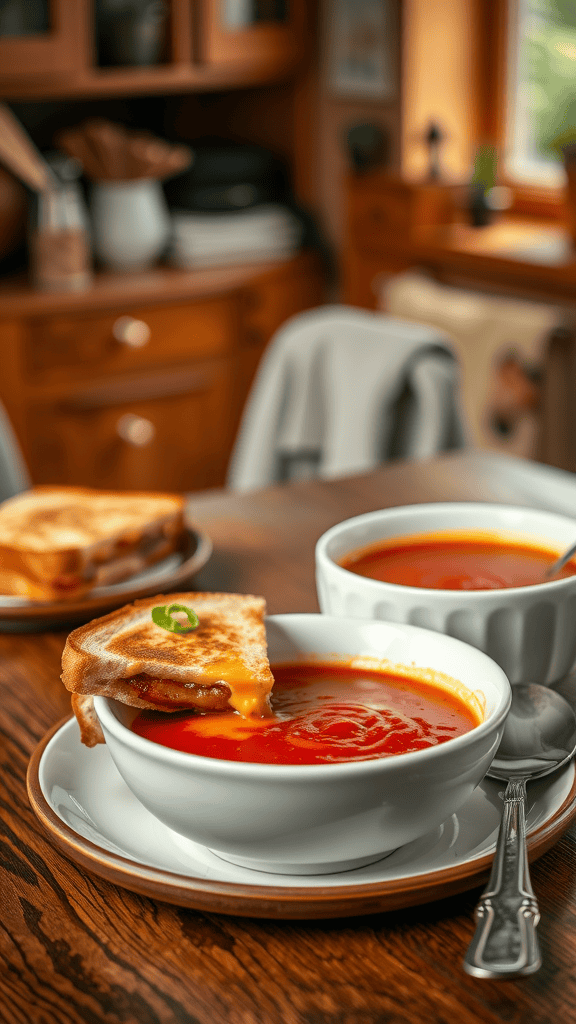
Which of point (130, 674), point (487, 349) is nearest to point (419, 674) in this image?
point (130, 674)

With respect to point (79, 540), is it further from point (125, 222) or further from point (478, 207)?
point (125, 222)

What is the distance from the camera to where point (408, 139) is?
10.1ft

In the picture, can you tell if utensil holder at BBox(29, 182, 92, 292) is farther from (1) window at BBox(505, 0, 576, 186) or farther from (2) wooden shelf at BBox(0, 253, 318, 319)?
(1) window at BBox(505, 0, 576, 186)

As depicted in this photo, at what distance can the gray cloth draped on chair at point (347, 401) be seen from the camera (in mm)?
1934

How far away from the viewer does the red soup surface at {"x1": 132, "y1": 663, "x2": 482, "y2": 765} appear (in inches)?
23.3

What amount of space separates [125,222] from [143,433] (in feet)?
1.92

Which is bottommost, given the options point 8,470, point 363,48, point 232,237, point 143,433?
point 143,433

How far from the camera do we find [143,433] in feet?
10.7

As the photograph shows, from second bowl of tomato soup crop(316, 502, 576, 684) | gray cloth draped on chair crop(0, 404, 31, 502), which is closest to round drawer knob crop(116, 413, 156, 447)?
gray cloth draped on chair crop(0, 404, 31, 502)

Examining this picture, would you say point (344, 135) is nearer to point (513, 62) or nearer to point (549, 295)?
point (513, 62)

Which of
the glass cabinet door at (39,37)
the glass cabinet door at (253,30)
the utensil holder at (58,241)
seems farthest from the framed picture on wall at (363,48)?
the utensil holder at (58,241)

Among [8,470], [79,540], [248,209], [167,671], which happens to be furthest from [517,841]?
[248,209]

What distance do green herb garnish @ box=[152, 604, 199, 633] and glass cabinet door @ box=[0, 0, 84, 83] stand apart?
2.54 metres

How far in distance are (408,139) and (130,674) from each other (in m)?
2.70
